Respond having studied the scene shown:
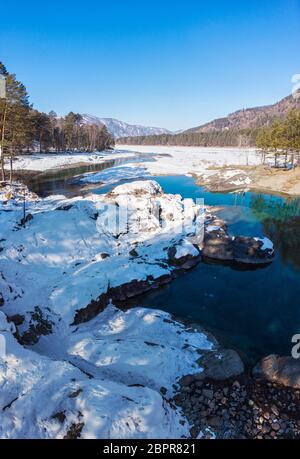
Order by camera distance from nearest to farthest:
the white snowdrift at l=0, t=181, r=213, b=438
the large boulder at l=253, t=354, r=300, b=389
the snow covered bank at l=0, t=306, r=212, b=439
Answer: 1. the snow covered bank at l=0, t=306, r=212, b=439
2. the white snowdrift at l=0, t=181, r=213, b=438
3. the large boulder at l=253, t=354, r=300, b=389

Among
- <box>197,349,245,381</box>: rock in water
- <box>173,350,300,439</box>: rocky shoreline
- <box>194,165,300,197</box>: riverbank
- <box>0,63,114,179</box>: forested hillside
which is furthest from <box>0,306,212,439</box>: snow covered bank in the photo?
<box>194,165,300,197</box>: riverbank

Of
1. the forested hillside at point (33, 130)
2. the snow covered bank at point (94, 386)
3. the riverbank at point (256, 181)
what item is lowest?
the snow covered bank at point (94, 386)

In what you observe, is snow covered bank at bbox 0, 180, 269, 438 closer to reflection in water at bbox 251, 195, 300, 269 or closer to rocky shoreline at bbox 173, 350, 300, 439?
rocky shoreline at bbox 173, 350, 300, 439

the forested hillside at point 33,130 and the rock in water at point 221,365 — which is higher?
the forested hillside at point 33,130

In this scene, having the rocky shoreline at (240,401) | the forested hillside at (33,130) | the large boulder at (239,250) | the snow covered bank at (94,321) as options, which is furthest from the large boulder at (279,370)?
the forested hillside at (33,130)

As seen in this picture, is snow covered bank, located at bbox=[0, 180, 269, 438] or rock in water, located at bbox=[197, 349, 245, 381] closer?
snow covered bank, located at bbox=[0, 180, 269, 438]

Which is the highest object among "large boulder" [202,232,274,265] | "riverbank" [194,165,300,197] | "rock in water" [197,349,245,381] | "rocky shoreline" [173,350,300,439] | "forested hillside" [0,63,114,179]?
"forested hillside" [0,63,114,179]

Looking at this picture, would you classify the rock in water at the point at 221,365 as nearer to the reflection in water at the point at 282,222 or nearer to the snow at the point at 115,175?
the reflection in water at the point at 282,222

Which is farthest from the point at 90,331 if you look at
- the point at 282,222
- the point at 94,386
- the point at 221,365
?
the point at 282,222
